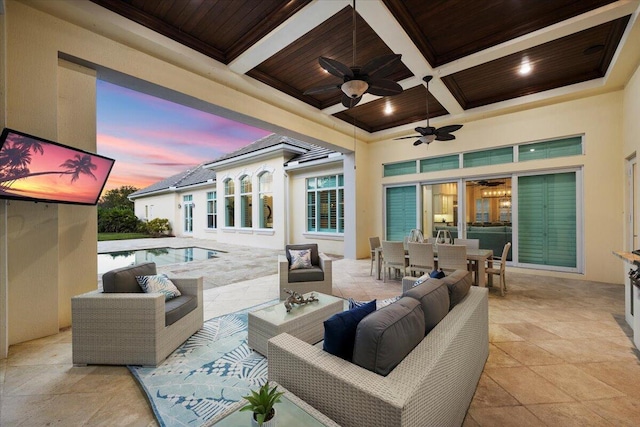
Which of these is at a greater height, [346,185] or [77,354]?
[346,185]

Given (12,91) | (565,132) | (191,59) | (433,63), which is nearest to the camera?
(12,91)

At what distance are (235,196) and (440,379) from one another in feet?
38.8

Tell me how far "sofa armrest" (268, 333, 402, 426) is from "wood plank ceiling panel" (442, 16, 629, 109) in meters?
5.29

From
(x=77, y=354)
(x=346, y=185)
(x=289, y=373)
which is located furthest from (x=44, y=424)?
(x=346, y=185)

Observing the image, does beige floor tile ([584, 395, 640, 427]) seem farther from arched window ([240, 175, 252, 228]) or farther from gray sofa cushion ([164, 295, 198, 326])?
arched window ([240, 175, 252, 228])

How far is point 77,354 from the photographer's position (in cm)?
243

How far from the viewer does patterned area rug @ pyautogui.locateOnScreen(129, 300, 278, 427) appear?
1.89 m

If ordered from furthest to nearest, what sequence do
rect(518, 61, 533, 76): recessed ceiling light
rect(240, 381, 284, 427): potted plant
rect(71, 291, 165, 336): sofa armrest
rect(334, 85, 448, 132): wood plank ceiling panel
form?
1. rect(334, 85, 448, 132): wood plank ceiling panel
2. rect(518, 61, 533, 76): recessed ceiling light
3. rect(71, 291, 165, 336): sofa armrest
4. rect(240, 381, 284, 427): potted plant

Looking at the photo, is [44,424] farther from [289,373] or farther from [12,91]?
[12,91]

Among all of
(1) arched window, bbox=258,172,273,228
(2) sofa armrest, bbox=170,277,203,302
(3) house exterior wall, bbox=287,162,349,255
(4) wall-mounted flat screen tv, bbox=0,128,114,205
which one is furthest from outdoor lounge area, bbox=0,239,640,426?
(1) arched window, bbox=258,172,273,228

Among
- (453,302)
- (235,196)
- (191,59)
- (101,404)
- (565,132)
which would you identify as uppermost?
(191,59)

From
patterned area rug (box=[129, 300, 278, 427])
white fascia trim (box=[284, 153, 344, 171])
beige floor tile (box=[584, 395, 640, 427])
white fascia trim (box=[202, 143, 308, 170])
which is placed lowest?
beige floor tile (box=[584, 395, 640, 427])

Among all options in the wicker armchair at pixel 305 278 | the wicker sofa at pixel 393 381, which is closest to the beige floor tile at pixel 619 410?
the wicker sofa at pixel 393 381

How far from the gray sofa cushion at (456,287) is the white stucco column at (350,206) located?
18.4 feet
